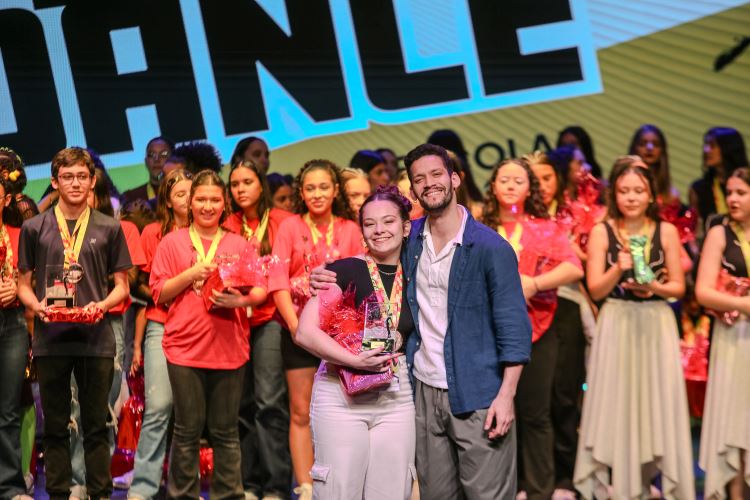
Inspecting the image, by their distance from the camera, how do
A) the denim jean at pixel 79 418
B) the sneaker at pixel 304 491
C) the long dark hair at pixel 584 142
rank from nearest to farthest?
the sneaker at pixel 304 491, the denim jean at pixel 79 418, the long dark hair at pixel 584 142

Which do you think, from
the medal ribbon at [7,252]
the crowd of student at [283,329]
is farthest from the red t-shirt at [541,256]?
the medal ribbon at [7,252]

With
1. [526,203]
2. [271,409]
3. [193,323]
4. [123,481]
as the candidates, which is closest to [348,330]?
[193,323]

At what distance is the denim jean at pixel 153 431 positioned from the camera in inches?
206

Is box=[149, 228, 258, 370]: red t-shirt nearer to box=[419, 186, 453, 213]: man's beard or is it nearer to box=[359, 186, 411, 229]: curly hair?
box=[359, 186, 411, 229]: curly hair

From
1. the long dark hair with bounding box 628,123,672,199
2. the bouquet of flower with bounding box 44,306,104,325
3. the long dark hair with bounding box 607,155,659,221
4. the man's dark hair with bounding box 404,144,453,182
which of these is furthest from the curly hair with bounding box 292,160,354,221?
the long dark hair with bounding box 628,123,672,199

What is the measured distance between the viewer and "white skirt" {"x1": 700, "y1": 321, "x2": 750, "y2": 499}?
17.4 ft

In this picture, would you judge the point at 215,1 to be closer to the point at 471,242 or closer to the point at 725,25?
the point at 725,25

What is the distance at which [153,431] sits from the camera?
5.26 meters

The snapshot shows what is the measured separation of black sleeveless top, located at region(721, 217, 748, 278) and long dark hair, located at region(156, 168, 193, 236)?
9.99 feet

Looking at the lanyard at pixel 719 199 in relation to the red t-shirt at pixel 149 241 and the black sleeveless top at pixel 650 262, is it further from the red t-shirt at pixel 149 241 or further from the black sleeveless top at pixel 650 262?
the red t-shirt at pixel 149 241

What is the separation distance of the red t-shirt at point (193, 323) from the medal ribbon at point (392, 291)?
1401 millimetres

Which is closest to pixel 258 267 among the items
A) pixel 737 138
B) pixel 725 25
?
pixel 737 138

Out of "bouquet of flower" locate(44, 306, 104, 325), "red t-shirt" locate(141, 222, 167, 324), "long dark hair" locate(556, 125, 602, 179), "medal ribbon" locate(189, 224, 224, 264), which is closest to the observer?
"bouquet of flower" locate(44, 306, 104, 325)

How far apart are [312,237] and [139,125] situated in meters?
2.75
